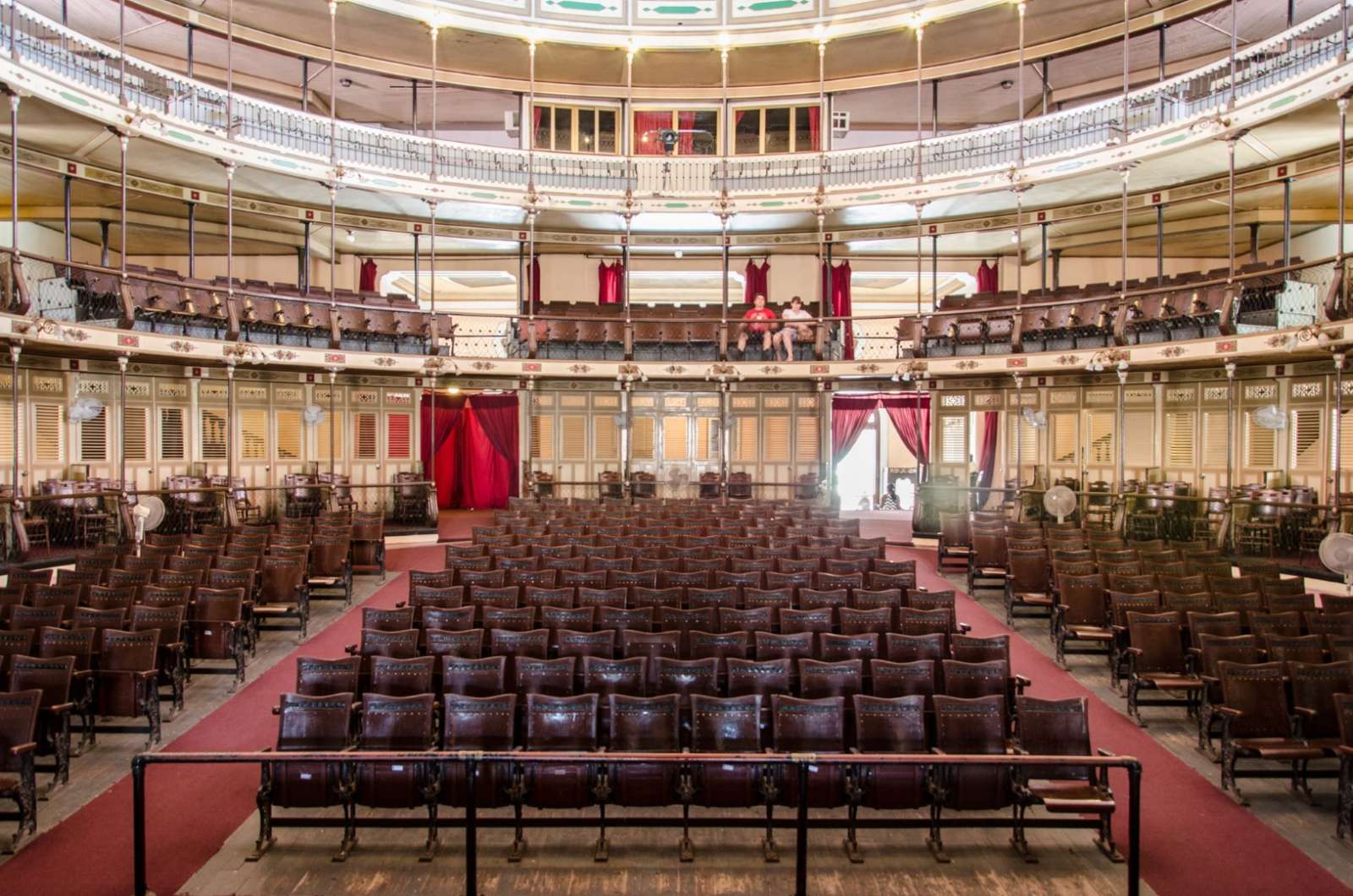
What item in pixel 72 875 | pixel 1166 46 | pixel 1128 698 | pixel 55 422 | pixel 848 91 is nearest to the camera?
pixel 72 875

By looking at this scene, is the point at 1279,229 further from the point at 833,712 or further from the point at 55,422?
the point at 55,422

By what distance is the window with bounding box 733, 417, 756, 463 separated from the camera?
21594mm

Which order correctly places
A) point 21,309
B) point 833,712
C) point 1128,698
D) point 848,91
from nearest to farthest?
point 833,712 → point 1128,698 → point 21,309 → point 848,91

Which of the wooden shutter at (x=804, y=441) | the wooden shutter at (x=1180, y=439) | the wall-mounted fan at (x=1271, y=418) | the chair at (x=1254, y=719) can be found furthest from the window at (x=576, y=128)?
the chair at (x=1254, y=719)

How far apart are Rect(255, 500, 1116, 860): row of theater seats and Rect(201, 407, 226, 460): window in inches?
495

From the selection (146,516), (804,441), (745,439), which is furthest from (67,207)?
(804,441)

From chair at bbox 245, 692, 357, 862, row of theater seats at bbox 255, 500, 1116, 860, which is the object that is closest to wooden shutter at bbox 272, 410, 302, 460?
row of theater seats at bbox 255, 500, 1116, 860

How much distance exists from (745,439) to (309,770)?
17133 mm

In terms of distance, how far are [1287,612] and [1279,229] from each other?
15.6 m

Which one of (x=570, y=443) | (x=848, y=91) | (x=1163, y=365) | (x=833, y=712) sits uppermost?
(x=848, y=91)

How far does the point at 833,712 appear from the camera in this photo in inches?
215

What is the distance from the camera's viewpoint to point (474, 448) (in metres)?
23.2

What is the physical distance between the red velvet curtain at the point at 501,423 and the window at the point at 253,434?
5.60 meters

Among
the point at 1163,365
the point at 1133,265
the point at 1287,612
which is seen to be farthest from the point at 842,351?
the point at 1287,612
